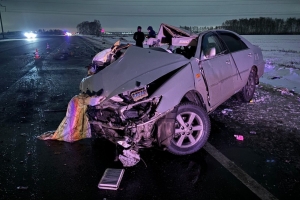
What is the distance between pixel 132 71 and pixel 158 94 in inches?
28.3

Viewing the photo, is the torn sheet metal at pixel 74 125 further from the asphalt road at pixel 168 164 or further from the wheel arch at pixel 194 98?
the wheel arch at pixel 194 98

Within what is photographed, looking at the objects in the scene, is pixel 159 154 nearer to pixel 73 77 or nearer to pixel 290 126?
pixel 290 126

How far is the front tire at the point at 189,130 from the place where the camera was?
3.70m

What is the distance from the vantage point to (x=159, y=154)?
388 centimetres

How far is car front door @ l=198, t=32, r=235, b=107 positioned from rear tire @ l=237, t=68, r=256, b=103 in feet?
4.05

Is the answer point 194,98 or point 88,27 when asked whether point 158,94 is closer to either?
point 194,98

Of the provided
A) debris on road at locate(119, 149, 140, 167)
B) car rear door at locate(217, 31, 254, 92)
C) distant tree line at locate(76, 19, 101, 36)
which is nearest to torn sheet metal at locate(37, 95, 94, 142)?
debris on road at locate(119, 149, 140, 167)

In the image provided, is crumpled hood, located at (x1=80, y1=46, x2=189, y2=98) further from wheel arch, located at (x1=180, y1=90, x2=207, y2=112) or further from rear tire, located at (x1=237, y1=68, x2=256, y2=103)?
rear tire, located at (x1=237, y1=68, x2=256, y2=103)

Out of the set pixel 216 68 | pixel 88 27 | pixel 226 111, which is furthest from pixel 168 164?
pixel 88 27

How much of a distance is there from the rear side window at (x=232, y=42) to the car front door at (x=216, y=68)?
0.27 m

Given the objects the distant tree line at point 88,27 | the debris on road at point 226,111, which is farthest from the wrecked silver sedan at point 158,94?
the distant tree line at point 88,27

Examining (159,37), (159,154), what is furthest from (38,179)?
(159,37)

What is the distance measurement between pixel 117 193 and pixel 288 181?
2.08 m

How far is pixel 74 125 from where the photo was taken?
14.2 feet
